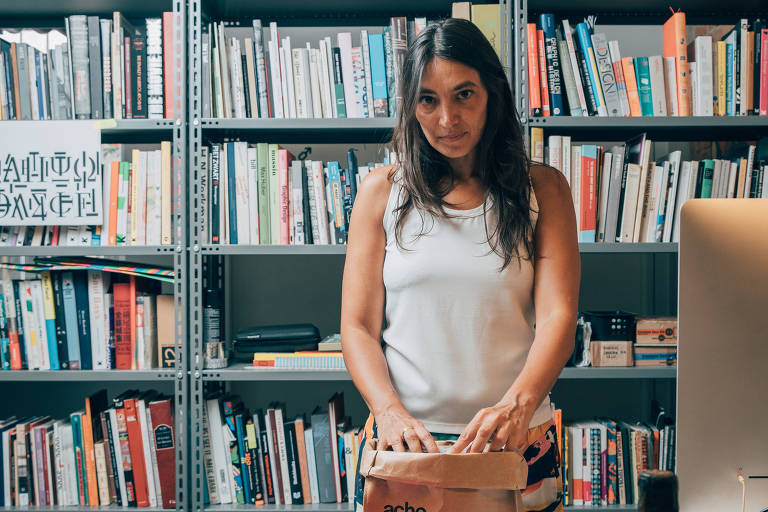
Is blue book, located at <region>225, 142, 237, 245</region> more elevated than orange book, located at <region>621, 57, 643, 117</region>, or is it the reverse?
orange book, located at <region>621, 57, 643, 117</region>

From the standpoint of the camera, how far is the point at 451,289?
3.30ft

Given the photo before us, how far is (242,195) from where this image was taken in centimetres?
184

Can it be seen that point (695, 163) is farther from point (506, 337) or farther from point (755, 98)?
point (506, 337)

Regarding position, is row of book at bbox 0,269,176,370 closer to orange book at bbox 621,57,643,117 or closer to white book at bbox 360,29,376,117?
white book at bbox 360,29,376,117

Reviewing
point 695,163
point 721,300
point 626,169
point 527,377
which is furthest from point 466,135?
point 695,163

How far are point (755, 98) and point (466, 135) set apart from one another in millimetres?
1269

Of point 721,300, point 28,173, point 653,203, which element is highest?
point 28,173

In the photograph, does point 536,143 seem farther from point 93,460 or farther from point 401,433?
point 93,460

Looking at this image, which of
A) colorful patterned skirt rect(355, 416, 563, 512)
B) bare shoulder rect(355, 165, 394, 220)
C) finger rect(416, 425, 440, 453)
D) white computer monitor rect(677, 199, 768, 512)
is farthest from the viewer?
bare shoulder rect(355, 165, 394, 220)

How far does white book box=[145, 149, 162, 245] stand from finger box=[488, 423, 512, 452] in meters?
1.33

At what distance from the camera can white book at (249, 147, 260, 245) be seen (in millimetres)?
1839

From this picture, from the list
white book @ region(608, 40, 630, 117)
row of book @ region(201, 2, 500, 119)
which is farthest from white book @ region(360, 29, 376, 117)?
white book @ region(608, 40, 630, 117)

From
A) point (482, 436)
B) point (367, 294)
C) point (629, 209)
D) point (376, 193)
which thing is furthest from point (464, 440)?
point (629, 209)

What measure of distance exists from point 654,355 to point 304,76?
1361mm
